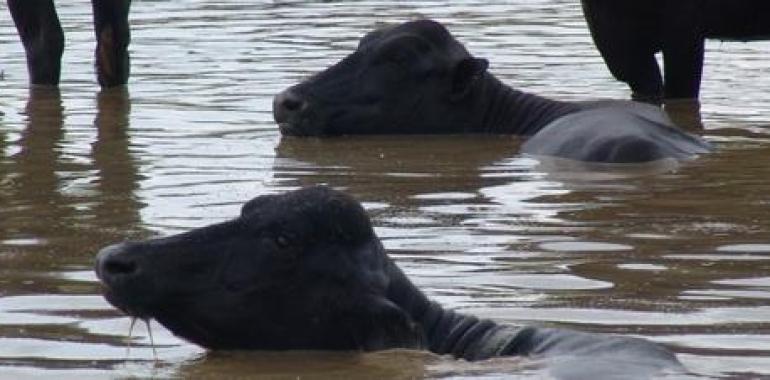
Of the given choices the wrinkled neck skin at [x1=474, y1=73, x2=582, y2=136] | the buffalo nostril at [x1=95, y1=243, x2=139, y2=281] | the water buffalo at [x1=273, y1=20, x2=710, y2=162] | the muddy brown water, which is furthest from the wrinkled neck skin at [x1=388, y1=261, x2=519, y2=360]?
the wrinkled neck skin at [x1=474, y1=73, x2=582, y2=136]

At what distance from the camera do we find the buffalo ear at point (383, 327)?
5.41 meters

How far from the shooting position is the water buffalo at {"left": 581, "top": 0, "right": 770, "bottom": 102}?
13242 millimetres

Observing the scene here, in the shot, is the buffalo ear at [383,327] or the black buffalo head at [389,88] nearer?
the buffalo ear at [383,327]

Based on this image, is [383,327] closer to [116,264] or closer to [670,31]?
[116,264]

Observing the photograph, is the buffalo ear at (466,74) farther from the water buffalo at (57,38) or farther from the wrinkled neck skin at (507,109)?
the water buffalo at (57,38)

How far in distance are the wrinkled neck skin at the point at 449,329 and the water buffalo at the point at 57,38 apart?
8225 millimetres

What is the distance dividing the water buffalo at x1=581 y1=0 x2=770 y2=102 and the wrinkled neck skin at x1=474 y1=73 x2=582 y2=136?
1.93 meters

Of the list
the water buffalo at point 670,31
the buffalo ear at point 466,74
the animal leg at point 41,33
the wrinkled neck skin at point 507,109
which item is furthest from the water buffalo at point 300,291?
the animal leg at point 41,33

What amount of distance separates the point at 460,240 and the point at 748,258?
3.22ft

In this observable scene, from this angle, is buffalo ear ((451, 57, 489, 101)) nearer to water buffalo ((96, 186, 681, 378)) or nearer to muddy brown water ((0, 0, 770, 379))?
muddy brown water ((0, 0, 770, 379))

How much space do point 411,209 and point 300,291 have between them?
2.84 meters

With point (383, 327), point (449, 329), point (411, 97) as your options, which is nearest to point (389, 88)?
point (411, 97)

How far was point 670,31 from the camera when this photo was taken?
13.2 m

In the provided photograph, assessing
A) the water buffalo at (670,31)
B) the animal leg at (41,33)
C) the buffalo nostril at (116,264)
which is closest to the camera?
the buffalo nostril at (116,264)
